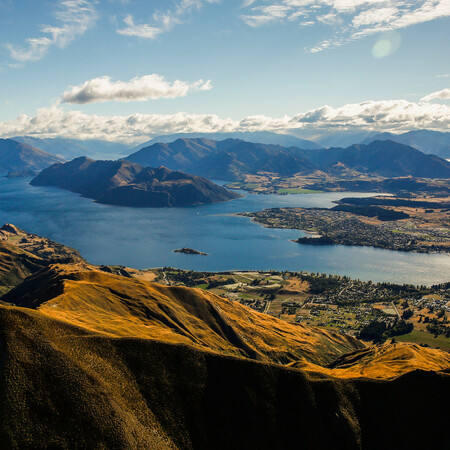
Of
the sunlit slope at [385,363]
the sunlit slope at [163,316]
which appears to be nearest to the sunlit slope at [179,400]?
the sunlit slope at [385,363]

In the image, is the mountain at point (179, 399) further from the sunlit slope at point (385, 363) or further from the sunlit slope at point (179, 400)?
the sunlit slope at point (385, 363)

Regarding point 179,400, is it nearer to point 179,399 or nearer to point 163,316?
point 179,399

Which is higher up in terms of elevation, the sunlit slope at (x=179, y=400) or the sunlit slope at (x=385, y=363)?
the sunlit slope at (x=179, y=400)

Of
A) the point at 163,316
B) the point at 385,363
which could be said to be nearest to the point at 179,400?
the point at 163,316

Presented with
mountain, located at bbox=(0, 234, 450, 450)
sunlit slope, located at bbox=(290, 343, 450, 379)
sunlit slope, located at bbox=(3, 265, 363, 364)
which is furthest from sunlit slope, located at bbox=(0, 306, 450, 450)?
sunlit slope, located at bbox=(3, 265, 363, 364)

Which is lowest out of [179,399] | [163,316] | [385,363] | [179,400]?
[385,363]

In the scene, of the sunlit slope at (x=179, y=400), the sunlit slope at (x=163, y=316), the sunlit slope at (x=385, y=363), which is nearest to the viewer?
the sunlit slope at (x=179, y=400)

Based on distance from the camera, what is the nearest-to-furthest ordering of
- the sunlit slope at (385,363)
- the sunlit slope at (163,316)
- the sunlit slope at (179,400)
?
the sunlit slope at (179,400)
the sunlit slope at (385,363)
the sunlit slope at (163,316)
